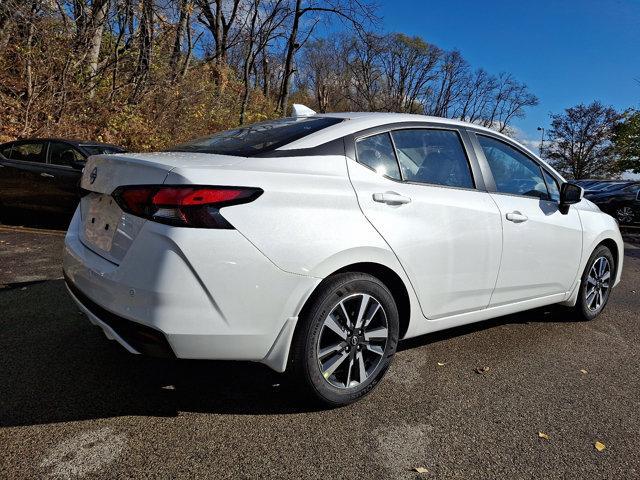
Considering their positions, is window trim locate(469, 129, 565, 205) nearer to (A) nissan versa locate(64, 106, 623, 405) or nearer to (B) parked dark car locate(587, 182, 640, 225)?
(A) nissan versa locate(64, 106, 623, 405)

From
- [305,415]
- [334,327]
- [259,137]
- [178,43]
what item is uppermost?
[178,43]

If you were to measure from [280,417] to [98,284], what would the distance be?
1.12 m

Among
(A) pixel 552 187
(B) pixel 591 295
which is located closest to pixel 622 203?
(B) pixel 591 295

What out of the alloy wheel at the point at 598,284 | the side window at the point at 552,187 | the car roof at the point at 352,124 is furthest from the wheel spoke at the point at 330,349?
the alloy wheel at the point at 598,284

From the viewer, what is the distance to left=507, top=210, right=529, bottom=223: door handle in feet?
11.0

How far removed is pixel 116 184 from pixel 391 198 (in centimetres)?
142

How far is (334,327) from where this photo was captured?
254 centimetres

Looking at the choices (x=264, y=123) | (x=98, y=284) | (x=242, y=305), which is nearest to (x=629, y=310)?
(x=264, y=123)

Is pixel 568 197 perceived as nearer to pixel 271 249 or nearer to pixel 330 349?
pixel 330 349

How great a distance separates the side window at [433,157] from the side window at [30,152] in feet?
22.7

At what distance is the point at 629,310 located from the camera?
16.7ft

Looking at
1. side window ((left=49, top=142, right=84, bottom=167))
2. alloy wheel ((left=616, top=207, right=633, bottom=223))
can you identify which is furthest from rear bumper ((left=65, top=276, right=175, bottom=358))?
alloy wheel ((left=616, top=207, right=633, bottom=223))

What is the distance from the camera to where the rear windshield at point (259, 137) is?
2615 millimetres

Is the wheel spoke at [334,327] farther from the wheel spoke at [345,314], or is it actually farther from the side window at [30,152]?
the side window at [30,152]
